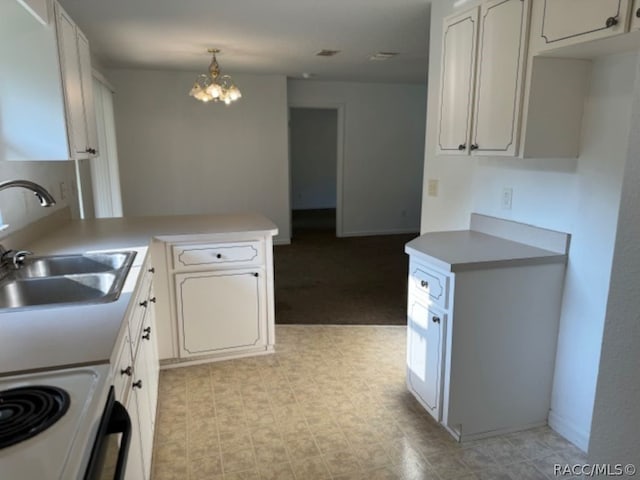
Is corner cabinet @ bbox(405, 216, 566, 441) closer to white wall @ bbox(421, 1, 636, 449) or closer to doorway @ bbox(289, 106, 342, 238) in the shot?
white wall @ bbox(421, 1, 636, 449)

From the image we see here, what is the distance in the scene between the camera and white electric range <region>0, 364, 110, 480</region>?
0.75 metres

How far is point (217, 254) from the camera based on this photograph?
2781mm

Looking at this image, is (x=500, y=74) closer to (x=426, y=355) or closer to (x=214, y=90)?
(x=426, y=355)

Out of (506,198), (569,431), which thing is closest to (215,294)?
(506,198)

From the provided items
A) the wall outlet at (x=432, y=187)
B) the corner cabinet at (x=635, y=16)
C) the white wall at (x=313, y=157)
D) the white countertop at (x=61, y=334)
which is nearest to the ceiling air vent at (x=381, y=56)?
the wall outlet at (x=432, y=187)

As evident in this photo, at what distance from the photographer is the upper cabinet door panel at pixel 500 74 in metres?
1.96

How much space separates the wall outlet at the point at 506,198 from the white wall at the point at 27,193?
254cm

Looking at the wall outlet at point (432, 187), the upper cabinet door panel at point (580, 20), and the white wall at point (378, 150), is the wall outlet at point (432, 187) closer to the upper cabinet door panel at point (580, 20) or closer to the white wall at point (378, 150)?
the upper cabinet door panel at point (580, 20)

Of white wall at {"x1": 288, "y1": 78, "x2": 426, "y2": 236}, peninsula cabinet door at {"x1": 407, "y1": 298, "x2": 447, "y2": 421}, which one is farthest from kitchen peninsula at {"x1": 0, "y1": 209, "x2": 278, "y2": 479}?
white wall at {"x1": 288, "y1": 78, "x2": 426, "y2": 236}

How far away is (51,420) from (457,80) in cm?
231

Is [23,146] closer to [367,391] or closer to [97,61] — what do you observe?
[367,391]

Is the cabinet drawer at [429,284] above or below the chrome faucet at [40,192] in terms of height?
below

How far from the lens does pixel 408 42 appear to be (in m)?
4.06

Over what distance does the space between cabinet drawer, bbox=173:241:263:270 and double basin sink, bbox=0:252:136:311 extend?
22.4 inches
